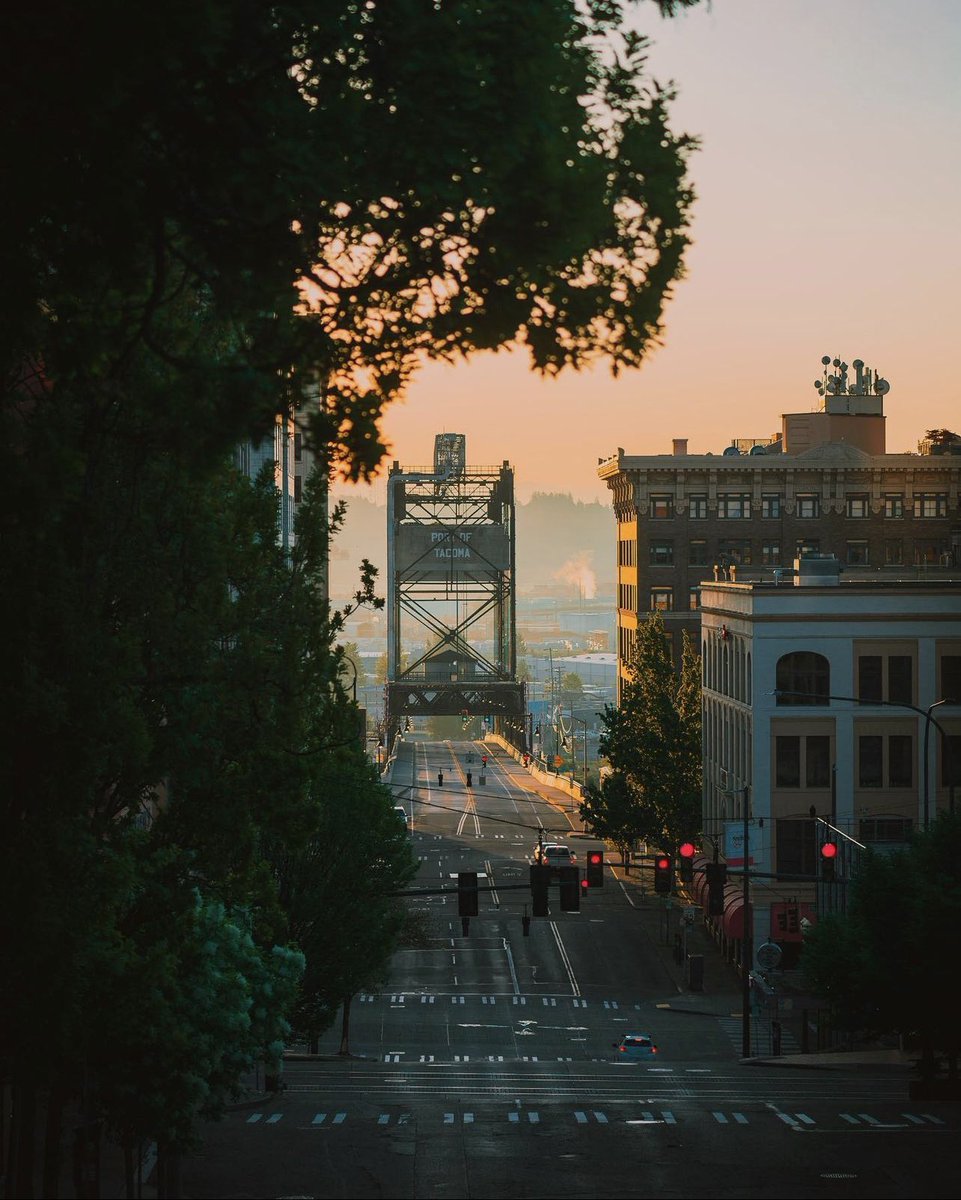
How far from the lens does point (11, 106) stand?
14.2 m

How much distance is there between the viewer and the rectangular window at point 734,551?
124000 millimetres

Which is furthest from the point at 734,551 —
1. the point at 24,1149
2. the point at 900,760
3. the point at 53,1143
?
the point at 24,1149

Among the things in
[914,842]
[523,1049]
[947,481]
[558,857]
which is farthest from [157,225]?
[947,481]

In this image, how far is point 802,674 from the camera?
7606cm

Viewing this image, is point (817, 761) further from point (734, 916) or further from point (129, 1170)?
point (129, 1170)

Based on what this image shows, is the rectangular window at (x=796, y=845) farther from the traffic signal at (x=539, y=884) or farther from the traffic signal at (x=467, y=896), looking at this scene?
the traffic signal at (x=467, y=896)

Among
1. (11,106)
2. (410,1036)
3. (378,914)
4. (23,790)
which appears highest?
(11,106)

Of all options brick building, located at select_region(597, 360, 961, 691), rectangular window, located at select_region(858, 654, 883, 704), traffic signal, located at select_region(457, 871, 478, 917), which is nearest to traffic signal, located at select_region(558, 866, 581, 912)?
traffic signal, located at select_region(457, 871, 478, 917)

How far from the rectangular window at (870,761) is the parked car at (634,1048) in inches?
753

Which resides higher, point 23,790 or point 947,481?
point 947,481

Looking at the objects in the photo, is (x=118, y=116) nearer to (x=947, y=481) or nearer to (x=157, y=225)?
(x=157, y=225)

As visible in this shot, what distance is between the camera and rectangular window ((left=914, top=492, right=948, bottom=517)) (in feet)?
415

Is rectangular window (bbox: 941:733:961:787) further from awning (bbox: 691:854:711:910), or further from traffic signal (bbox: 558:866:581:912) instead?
traffic signal (bbox: 558:866:581:912)

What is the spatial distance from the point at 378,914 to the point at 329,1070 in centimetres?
702
